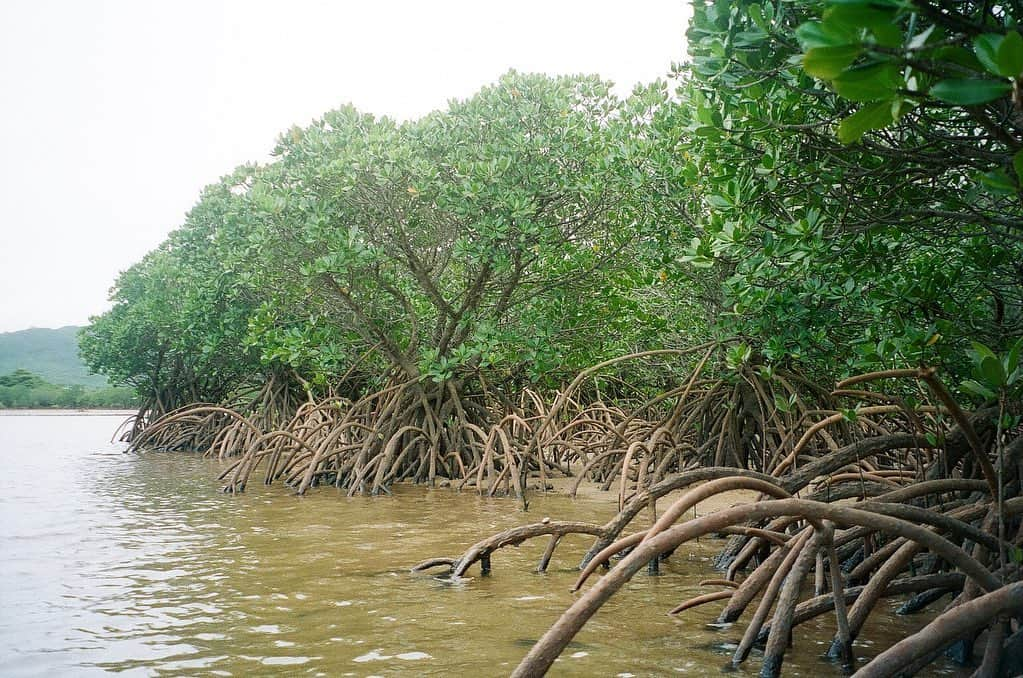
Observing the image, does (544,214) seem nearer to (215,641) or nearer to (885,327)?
(885,327)

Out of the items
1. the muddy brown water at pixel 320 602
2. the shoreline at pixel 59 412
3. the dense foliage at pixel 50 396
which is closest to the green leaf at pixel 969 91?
the muddy brown water at pixel 320 602

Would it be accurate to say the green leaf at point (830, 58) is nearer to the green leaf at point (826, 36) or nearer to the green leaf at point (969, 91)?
the green leaf at point (826, 36)

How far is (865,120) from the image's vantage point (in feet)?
5.59

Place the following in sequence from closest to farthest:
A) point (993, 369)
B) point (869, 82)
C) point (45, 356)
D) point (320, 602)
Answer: point (869, 82), point (993, 369), point (320, 602), point (45, 356)

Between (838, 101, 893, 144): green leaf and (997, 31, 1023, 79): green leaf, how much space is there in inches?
8.9

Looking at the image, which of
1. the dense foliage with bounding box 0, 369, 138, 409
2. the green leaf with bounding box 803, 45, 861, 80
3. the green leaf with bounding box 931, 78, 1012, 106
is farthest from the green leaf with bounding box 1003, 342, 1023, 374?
the dense foliage with bounding box 0, 369, 138, 409

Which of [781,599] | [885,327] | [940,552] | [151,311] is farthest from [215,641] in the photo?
[151,311]

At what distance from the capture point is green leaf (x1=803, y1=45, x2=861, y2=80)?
5.08 feet

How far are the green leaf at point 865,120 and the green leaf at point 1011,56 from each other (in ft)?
0.74

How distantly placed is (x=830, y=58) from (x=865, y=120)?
0.21 m

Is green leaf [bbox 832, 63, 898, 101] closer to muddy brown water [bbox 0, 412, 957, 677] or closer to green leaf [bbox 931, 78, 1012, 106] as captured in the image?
green leaf [bbox 931, 78, 1012, 106]

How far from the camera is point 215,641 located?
373 centimetres

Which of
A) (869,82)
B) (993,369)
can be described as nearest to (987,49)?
(869,82)

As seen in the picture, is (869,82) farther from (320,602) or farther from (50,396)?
(50,396)
